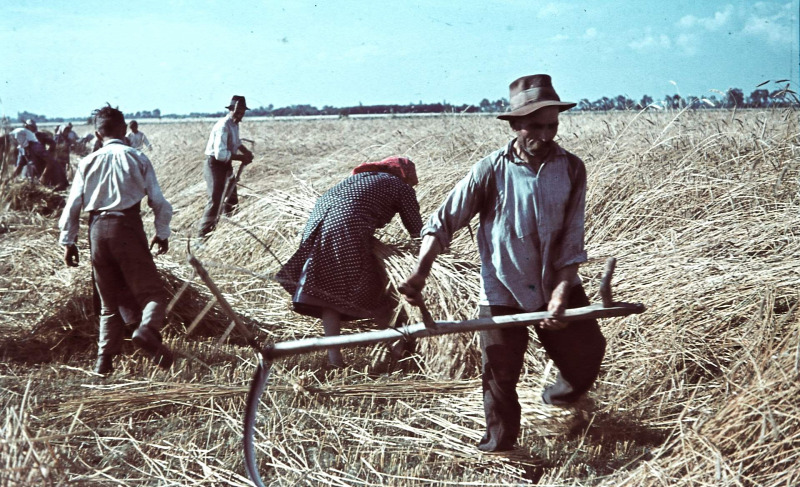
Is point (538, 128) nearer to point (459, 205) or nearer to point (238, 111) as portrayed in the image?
point (459, 205)

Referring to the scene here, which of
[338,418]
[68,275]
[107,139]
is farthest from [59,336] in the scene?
[338,418]

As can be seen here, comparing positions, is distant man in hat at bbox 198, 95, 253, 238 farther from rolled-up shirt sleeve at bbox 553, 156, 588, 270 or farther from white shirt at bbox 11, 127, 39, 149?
rolled-up shirt sleeve at bbox 553, 156, 588, 270

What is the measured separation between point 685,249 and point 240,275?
10.3ft

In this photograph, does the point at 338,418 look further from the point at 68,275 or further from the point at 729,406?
the point at 68,275

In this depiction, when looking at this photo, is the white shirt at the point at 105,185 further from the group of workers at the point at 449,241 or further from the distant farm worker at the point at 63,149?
the distant farm worker at the point at 63,149

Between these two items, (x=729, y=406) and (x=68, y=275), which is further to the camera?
(x=68, y=275)

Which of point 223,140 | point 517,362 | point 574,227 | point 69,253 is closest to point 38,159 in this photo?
point 223,140

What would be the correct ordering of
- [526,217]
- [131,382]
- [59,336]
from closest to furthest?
[526,217] → [131,382] → [59,336]

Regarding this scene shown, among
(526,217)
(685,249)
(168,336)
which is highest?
(526,217)

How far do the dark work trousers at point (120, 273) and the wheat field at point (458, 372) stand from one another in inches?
10.5

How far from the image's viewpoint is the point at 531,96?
253 centimetres

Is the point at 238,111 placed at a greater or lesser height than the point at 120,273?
greater

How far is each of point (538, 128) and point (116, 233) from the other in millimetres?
2405

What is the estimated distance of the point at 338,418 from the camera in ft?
10.4
